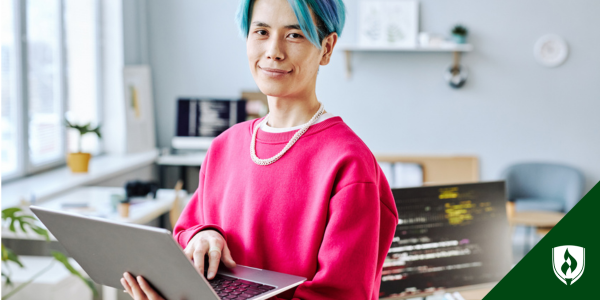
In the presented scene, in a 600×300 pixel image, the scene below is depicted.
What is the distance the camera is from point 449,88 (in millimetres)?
4926

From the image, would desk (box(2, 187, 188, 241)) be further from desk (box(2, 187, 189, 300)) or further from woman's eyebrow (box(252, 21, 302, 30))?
woman's eyebrow (box(252, 21, 302, 30))

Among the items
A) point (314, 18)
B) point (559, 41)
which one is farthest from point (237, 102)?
point (314, 18)

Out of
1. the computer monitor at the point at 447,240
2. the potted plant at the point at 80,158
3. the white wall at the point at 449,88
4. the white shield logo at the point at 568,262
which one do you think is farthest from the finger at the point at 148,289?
the white wall at the point at 449,88

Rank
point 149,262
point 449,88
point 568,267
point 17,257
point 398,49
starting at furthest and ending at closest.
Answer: point 449,88, point 398,49, point 17,257, point 568,267, point 149,262

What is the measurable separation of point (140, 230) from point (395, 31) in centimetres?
448

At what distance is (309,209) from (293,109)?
0.18 metres

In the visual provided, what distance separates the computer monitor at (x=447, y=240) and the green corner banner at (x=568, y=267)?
0.12 metres

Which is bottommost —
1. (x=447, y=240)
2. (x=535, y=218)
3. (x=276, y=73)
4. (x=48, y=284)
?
(x=535, y=218)

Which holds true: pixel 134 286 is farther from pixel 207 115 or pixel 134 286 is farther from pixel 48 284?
pixel 207 115

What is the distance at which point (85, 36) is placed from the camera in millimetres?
4180

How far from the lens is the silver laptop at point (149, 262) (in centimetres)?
69

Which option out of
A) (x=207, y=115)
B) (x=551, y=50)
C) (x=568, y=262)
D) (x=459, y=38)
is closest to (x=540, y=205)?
(x=551, y=50)

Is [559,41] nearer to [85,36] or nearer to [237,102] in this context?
[237,102]

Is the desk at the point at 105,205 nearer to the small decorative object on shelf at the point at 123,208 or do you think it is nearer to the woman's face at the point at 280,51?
the small decorative object on shelf at the point at 123,208
